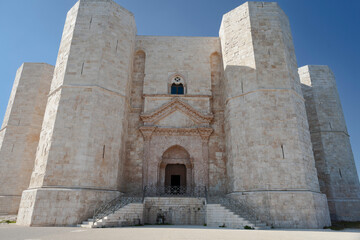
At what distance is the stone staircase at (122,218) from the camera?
32.1 feet

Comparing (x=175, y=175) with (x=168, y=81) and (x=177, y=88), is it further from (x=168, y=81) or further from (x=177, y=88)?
(x=168, y=81)

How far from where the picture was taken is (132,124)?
15375 mm

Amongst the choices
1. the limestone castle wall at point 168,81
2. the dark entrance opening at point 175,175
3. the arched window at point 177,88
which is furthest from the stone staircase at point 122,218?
the arched window at point 177,88

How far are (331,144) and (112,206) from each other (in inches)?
599

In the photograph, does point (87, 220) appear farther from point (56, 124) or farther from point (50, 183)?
point (56, 124)

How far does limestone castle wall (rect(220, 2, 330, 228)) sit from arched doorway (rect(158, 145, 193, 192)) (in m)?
2.56

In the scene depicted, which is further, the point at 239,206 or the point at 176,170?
the point at 176,170

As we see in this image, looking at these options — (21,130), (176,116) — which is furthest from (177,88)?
(21,130)

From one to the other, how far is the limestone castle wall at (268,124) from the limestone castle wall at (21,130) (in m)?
13.1

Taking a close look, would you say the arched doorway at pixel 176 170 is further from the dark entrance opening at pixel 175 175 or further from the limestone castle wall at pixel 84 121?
the limestone castle wall at pixel 84 121

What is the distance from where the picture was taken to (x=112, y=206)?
11562mm

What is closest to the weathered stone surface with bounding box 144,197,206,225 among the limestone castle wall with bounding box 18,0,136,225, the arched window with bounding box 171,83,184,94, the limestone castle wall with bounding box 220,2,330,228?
the limestone castle wall with bounding box 18,0,136,225

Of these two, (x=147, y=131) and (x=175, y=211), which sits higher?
(x=147, y=131)

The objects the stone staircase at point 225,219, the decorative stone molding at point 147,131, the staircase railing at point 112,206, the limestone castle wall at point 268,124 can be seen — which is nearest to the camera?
the stone staircase at point 225,219
